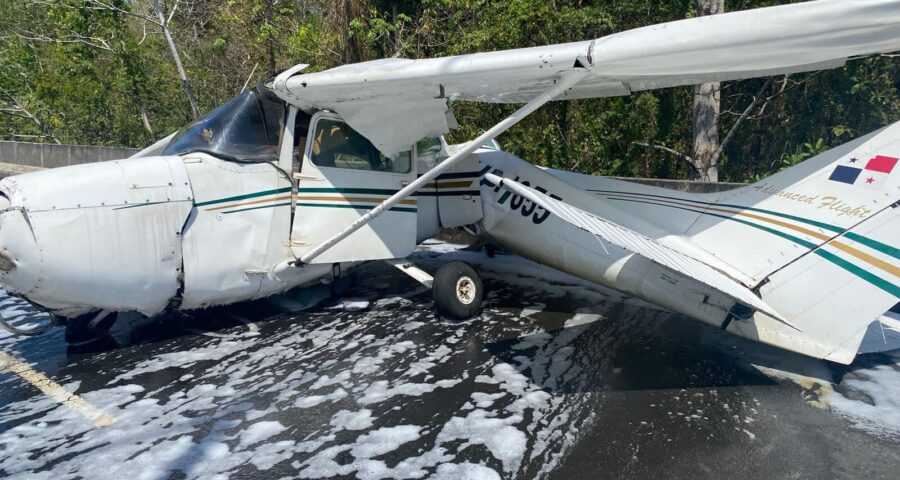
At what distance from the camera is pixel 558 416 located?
466 cm

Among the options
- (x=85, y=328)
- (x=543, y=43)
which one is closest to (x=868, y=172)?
(x=85, y=328)

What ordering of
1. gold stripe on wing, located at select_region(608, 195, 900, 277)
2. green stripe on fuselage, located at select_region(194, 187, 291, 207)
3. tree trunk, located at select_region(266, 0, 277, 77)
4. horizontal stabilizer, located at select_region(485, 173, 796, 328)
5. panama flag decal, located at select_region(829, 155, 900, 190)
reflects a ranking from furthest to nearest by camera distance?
tree trunk, located at select_region(266, 0, 277, 77) < green stripe on fuselage, located at select_region(194, 187, 291, 207) < panama flag decal, located at select_region(829, 155, 900, 190) < horizontal stabilizer, located at select_region(485, 173, 796, 328) < gold stripe on wing, located at select_region(608, 195, 900, 277)

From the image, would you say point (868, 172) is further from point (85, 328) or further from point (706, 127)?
point (85, 328)

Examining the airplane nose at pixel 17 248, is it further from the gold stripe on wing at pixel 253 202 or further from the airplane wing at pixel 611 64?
the airplane wing at pixel 611 64

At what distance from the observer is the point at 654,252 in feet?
16.6

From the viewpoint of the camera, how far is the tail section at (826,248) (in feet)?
15.4

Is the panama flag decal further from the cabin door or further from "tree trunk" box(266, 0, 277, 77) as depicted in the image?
"tree trunk" box(266, 0, 277, 77)

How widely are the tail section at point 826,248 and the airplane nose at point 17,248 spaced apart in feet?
18.7

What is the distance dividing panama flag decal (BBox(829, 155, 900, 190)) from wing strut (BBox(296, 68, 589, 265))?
2.29 m

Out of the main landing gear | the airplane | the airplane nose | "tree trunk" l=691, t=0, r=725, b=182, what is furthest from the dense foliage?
the airplane nose

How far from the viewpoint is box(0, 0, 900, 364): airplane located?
4676 mm

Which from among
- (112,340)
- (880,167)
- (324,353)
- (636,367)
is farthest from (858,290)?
(112,340)

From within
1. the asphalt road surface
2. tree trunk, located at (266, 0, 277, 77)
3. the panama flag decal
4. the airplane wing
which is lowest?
the asphalt road surface

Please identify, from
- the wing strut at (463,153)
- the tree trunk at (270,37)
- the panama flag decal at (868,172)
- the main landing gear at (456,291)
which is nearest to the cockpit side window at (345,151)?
the wing strut at (463,153)
